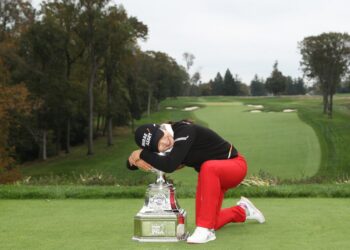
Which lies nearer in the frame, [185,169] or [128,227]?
[128,227]

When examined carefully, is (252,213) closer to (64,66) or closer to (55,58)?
(55,58)

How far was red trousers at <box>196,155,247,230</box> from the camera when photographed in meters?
4.30

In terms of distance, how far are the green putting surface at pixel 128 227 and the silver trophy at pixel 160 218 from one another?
0.13 m

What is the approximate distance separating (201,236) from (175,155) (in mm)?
700

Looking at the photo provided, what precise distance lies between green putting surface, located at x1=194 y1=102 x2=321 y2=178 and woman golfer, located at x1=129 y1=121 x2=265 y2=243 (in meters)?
17.7

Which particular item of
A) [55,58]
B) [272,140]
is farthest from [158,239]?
[55,58]

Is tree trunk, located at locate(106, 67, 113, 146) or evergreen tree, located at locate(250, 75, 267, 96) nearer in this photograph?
tree trunk, located at locate(106, 67, 113, 146)

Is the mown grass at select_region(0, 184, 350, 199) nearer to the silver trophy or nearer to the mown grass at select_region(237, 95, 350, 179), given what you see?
the silver trophy

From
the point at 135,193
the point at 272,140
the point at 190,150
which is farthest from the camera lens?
the point at 272,140

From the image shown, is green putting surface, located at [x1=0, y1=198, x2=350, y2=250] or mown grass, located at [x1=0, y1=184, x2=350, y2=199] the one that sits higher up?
green putting surface, located at [x1=0, y1=198, x2=350, y2=250]

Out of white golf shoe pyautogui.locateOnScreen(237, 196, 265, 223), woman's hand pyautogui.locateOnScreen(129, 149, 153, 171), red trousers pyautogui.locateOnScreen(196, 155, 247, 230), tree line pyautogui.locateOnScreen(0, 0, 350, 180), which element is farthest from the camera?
tree line pyautogui.locateOnScreen(0, 0, 350, 180)

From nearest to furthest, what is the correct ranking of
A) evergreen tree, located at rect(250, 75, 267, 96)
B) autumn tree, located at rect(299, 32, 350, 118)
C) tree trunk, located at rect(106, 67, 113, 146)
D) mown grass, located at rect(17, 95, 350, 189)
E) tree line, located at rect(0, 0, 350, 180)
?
1. mown grass, located at rect(17, 95, 350, 189)
2. tree line, located at rect(0, 0, 350, 180)
3. tree trunk, located at rect(106, 67, 113, 146)
4. autumn tree, located at rect(299, 32, 350, 118)
5. evergreen tree, located at rect(250, 75, 267, 96)

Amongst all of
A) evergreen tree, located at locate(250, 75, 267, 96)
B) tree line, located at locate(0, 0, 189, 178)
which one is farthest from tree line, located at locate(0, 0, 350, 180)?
evergreen tree, located at locate(250, 75, 267, 96)

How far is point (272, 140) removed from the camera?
116 ft
